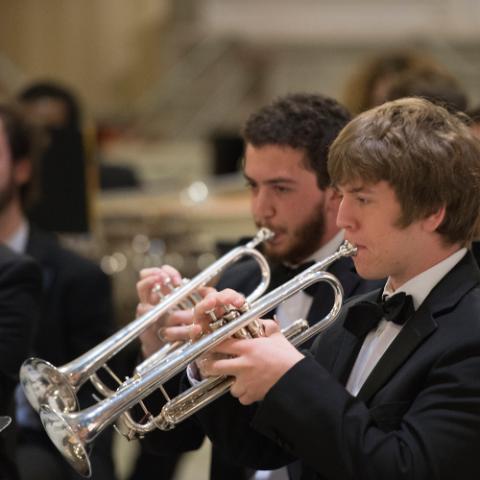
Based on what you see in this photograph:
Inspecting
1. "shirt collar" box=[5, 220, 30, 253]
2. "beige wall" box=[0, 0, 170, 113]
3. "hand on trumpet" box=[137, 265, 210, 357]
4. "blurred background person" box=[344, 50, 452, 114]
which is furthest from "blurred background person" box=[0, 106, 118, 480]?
"beige wall" box=[0, 0, 170, 113]

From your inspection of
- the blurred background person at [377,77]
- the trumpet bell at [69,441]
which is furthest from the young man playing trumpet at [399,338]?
the blurred background person at [377,77]

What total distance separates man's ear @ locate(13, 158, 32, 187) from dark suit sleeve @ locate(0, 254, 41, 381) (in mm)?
984

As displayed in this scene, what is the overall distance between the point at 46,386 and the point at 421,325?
1022 millimetres

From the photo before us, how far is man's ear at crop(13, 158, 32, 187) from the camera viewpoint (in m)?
4.34

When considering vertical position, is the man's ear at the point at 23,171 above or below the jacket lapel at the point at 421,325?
above

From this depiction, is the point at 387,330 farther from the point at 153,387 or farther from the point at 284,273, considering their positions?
the point at 284,273

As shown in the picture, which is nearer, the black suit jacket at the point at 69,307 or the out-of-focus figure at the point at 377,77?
the black suit jacket at the point at 69,307

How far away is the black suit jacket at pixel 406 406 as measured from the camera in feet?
7.02

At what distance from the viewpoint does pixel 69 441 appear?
247 cm

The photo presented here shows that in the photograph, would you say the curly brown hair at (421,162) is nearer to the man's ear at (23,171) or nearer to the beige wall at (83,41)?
the man's ear at (23,171)

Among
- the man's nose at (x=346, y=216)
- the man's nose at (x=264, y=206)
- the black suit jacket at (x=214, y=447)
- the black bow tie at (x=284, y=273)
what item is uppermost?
the man's nose at (x=346, y=216)

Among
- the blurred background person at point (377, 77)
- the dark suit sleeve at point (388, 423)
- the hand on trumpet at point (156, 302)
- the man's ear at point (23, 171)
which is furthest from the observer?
the blurred background person at point (377, 77)

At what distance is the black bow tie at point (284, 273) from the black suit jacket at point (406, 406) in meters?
0.78

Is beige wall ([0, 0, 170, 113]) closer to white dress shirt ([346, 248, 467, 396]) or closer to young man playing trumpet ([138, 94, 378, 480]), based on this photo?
young man playing trumpet ([138, 94, 378, 480])
